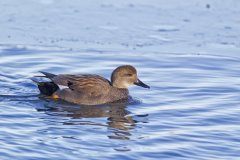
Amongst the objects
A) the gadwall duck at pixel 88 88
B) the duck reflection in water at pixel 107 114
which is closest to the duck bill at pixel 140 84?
the gadwall duck at pixel 88 88

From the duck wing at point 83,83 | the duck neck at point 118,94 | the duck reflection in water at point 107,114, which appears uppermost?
the duck wing at point 83,83

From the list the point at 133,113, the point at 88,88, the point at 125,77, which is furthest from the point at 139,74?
the point at 133,113

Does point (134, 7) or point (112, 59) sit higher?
point (134, 7)

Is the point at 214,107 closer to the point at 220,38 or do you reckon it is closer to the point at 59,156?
the point at 59,156

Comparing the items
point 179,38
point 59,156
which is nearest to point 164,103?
point 59,156

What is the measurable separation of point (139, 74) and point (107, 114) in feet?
8.31

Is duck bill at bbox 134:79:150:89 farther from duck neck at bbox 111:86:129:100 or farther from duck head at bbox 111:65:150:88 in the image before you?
duck neck at bbox 111:86:129:100

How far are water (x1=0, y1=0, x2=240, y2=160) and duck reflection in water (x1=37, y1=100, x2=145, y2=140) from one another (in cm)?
1

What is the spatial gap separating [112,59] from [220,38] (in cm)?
248

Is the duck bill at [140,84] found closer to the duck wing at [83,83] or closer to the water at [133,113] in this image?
the water at [133,113]

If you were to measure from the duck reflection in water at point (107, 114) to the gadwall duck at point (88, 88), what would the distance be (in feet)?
0.55

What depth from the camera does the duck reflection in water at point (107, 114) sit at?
32.7ft

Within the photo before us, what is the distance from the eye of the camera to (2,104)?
11.1m

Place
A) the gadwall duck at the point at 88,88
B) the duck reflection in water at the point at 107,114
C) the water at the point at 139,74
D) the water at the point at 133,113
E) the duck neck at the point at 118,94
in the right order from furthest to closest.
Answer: the duck neck at the point at 118,94 < the gadwall duck at the point at 88,88 < the duck reflection in water at the point at 107,114 < the water at the point at 139,74 < the water at the point at 133,113
